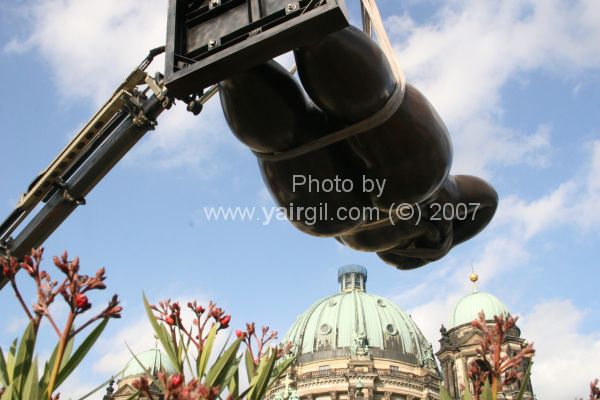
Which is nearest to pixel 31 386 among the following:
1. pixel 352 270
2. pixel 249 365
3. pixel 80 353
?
pixel 80 353

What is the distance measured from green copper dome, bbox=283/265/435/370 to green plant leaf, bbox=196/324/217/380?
44.3 meters

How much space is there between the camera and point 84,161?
4.73m

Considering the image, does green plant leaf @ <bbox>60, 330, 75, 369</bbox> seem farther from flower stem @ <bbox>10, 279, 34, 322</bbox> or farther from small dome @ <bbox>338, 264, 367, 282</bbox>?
small dome @ <bbox>338, 264, 367, 282</bbox>

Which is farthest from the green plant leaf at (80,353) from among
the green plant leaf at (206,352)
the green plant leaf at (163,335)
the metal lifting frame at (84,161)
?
the metal lifting frame at (84,161)

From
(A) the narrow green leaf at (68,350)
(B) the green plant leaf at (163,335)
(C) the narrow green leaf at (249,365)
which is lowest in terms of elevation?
(A) the narrow green leaf at (68,350)

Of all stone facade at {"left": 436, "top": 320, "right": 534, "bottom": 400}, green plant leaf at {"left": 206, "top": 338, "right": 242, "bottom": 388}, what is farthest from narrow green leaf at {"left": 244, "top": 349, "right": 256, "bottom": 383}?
stone facade at {"left": 436, "top": 320, "right": 534, "bottom": 400}

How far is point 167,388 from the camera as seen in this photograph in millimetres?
1961

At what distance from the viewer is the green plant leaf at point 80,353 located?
2344 mm

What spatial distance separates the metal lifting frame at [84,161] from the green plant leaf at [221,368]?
82.7 inches

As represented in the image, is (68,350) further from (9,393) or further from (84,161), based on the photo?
(84,161)

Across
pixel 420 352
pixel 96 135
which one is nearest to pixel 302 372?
pixel 420 352

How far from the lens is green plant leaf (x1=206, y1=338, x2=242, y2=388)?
294 cm

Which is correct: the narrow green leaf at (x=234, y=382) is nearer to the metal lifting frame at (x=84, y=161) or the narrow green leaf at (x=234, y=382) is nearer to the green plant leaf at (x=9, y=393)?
the green plant leaf at (x=9, y=393)

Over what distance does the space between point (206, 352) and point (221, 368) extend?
120 mm
